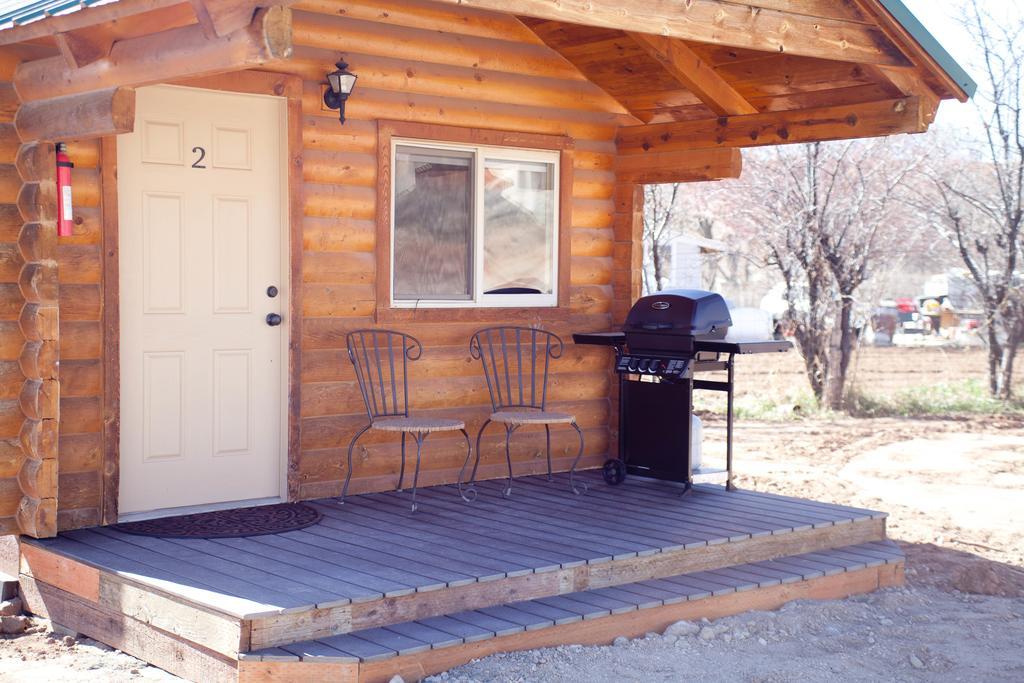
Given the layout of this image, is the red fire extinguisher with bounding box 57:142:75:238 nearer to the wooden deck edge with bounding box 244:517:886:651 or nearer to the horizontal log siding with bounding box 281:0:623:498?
the horizontal log siding with bounding box 281:0:623:498

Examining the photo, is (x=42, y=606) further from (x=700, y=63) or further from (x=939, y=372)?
(x=939, y=372)

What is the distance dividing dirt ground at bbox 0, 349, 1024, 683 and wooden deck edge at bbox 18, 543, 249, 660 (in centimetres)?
18

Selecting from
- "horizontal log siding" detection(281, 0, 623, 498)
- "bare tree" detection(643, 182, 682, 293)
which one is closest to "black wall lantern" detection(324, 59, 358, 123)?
"horizontal log siding" detection(281, 0, 623, 498)

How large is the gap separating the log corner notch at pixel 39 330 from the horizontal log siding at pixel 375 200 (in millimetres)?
1298

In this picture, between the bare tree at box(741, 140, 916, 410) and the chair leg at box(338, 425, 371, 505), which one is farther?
the bare tree at box(741, 140, 916, 410)

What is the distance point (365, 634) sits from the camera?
13.9 ft

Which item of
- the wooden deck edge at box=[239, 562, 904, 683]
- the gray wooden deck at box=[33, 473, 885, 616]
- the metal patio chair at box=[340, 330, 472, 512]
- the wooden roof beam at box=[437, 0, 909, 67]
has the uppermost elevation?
the wooden roof beam at box=[437, 0, 909, 67]

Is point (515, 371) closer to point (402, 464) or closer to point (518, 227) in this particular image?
point (518, 227)

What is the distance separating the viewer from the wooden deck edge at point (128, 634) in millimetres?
4156

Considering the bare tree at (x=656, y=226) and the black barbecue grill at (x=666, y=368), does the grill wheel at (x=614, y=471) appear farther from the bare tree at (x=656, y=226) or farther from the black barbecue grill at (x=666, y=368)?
the bare tree at (x=656, y=226)

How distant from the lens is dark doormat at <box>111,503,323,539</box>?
5234 millimetres

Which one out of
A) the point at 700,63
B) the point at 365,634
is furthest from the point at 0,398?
the point at 700,63

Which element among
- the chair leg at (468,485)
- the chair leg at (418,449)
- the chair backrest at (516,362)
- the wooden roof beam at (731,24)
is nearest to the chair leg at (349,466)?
the chair leg at (418,449)

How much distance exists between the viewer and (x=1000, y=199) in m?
12.7
